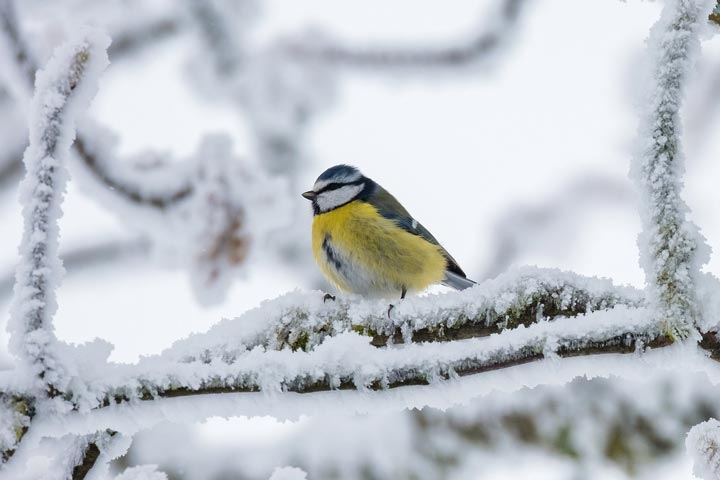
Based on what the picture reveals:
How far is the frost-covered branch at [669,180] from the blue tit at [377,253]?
197 centimetres

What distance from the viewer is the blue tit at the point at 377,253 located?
2.87 m

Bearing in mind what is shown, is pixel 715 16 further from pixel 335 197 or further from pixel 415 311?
pixel 335 197

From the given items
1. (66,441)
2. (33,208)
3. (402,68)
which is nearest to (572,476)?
(66,441)

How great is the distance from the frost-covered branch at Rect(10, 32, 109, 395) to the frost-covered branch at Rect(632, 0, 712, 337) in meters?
0.70

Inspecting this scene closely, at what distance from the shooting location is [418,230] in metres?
3.12

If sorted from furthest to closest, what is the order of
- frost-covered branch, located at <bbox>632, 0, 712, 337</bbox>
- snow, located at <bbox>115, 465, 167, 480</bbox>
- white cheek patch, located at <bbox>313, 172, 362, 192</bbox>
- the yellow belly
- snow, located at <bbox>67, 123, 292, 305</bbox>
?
white cheek patch, located at <bbox>313, 172, 362, 192</bbox> < the yellow belly < snow, located at <bbox>67, 123, 292, 305</bbox> < snow, located at <bbox>115, 465, 167, 480</bbox> < frost-covered branch, located at <bbox>632, 0, 712, 337</bbox>

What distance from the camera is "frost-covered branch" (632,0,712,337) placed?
85cm

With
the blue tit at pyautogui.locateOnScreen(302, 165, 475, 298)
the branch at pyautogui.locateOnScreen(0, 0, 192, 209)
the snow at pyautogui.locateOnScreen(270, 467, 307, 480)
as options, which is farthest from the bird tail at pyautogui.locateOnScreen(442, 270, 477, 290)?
the snow at pyautogui.locateOnScreen(270, 467, 307, 480)

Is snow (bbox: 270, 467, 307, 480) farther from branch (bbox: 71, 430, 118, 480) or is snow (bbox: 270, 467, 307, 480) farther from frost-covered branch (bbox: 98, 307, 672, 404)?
branch (bbox: 71, 430, 118, 480)

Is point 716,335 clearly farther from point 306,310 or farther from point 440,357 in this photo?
point 306,310

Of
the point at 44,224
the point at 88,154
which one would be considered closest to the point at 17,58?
the point at 88,154

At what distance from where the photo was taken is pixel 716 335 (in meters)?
0.92

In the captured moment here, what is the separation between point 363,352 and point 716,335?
458 mm

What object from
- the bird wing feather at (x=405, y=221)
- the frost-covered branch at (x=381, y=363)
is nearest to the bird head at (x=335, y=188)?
the bird wing feather at (x=405, y=221)
